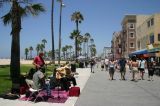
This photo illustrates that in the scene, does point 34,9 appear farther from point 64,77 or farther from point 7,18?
point 64,77

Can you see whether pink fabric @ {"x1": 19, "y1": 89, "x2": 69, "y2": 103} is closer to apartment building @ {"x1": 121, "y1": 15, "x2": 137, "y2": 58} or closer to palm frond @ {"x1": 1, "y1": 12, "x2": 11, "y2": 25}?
palm frond @ {"x1": 1, "y1": 12, "x2": 11, "y2": 25}

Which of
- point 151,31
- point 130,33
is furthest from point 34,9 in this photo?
point 130,33

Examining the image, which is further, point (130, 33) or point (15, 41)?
point (130, 33)

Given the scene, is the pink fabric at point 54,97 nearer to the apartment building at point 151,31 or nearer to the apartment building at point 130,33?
the apartment building at point 151,31

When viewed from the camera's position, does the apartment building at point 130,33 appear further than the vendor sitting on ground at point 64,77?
Yes

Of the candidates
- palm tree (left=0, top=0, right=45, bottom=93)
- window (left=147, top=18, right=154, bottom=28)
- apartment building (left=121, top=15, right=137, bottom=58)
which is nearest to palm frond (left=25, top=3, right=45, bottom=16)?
palm tree (left=0, top=0, right=45, bottom=93)

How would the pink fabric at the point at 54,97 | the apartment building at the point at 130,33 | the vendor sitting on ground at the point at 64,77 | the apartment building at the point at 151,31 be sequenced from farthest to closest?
the apartment building at the point at 130,33
the apartment building at the point at 151,31
the vendor sitting on ground at the point at 64,77
the pink fabric at the point at 54,97

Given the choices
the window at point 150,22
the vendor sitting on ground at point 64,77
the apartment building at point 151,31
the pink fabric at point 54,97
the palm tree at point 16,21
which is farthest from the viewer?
the window at point 150,22

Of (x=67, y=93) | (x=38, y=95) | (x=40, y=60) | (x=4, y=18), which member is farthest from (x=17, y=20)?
(x=38, y=95)

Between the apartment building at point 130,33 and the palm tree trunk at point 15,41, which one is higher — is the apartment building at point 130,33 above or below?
above

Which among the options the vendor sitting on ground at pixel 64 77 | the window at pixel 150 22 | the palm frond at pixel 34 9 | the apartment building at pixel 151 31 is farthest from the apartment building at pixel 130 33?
the vendor sitting on ground at pixel 64 77

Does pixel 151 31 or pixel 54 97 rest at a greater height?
pixel 151 31

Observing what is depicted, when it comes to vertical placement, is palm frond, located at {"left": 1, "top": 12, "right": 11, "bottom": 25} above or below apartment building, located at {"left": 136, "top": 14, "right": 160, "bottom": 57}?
below

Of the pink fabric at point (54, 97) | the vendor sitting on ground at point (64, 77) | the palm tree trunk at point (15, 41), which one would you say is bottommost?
the pink fabric at point (54, 97)
